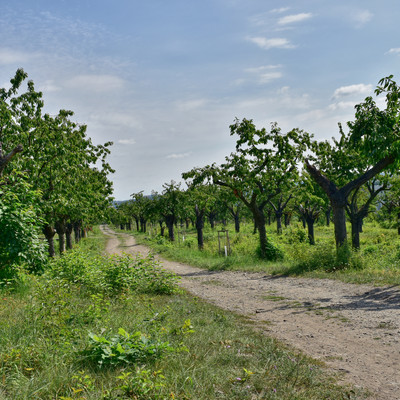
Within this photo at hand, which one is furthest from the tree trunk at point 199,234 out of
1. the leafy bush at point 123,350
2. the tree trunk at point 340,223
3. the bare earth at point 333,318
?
the leafy bush at point 123,350

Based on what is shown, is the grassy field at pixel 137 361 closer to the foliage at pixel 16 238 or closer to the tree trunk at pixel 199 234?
the foliage at pixel 16 238

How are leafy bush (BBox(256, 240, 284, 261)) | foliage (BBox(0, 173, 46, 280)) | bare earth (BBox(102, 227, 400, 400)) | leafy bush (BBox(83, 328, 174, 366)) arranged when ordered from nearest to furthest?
leafy bush (BBox(83, 328, 174, 366)), bare earth (BBox(102, 227, 400, 400)), foliage (BBox(0, 173, 46, 280)), leafy bush (BBox(256, 240, 284, 261))

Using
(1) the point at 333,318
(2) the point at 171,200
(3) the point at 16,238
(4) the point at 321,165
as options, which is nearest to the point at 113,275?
(3) the point at 16,238

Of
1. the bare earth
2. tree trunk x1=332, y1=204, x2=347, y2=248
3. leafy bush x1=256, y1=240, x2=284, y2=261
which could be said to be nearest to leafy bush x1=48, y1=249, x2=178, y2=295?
the bare earth

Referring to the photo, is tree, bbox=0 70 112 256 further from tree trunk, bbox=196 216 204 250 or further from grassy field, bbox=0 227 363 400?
tree trunk, bbox=196 216 204 250

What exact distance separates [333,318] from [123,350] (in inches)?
197

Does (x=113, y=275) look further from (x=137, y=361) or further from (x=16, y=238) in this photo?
(x=137, y=361)

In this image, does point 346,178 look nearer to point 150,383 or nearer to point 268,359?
point 268,359

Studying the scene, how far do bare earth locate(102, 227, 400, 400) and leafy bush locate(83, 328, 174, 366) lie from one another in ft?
8.15

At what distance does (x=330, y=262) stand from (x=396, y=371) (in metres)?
8.78

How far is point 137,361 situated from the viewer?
4.20m

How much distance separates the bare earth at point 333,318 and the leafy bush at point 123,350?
8.15ft

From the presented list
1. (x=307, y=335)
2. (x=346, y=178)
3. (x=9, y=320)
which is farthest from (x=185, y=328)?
(x=346, y=178)

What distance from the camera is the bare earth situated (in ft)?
15.4
